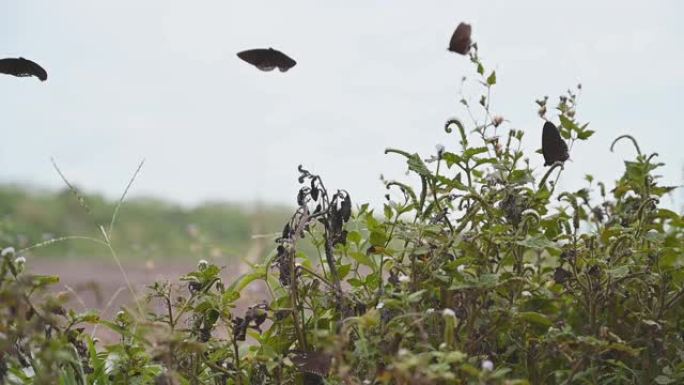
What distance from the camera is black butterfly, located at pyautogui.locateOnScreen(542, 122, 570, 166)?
157 centimetres

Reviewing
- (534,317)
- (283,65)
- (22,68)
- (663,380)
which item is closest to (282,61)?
(283,65)

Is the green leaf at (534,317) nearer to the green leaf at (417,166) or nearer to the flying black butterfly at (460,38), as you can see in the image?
the green leaf at (417,166)

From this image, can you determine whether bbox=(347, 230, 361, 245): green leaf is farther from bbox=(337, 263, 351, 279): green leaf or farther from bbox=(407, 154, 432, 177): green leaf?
bbox=(407, 154, 432, 177): green leaf

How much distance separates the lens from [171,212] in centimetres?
949

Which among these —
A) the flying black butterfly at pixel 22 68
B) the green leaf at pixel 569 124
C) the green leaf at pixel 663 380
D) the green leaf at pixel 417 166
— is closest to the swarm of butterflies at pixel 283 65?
the flying black butterfly at pixel 22 68

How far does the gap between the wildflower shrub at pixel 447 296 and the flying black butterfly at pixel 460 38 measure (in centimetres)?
7

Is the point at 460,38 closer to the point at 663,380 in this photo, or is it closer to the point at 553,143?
the point at 553,143

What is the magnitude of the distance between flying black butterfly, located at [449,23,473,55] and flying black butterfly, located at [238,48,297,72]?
31 centimetres

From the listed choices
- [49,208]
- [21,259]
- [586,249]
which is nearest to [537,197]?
[586,249]

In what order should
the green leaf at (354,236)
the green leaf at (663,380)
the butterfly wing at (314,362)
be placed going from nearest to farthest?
1. the butterfly wing at (314,362)
2. the green leaf at (663,380)
3. the green leaf at (354,236)

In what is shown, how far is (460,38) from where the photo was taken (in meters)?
1.64

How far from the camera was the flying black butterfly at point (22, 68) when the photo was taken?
1622 millimetres

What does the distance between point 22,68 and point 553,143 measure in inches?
39.6

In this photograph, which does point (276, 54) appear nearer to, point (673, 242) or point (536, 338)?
point (536, 338)
